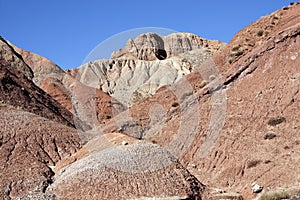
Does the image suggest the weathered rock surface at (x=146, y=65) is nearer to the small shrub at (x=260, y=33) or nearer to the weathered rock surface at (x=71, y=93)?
the weathered rock surface at (x=71, y=93)

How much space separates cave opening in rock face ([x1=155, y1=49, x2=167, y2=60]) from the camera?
13725 cm

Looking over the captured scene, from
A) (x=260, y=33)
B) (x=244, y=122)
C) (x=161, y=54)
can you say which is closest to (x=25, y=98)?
(x=260, y=33)

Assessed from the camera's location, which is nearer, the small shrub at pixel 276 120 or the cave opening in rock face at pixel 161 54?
the small shrub at pixel 276 120

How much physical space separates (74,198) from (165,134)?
38.1 feet

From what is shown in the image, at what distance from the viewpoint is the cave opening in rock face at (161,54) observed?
137 meters

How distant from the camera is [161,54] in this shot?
140000 millimetres

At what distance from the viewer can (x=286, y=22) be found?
1417 inches

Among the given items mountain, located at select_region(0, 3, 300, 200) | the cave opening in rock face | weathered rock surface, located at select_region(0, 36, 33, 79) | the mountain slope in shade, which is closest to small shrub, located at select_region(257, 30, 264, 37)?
mountain, located at select_region(0, 3, 300, 200)

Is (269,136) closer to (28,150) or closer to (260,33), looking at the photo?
(260,33)

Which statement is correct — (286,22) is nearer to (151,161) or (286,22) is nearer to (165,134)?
(165,134)

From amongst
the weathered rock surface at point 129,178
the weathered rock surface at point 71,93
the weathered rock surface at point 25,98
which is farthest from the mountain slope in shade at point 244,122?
the weathered rock surface at point 71,93

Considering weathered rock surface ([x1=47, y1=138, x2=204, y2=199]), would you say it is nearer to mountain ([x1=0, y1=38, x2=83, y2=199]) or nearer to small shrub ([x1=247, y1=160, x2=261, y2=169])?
mountain ([x1=0, y1=38, x2=83, y2=199])

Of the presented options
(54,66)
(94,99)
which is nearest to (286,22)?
(94,99)

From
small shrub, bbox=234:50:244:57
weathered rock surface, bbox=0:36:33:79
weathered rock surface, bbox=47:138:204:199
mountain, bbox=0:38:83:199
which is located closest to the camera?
weathered rock surface, bbox=47:138:204:199
